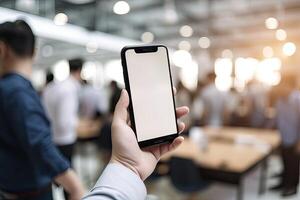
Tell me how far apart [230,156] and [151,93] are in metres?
2.35

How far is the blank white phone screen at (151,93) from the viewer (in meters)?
0.81

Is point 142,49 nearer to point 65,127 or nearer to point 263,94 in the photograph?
point 65,127

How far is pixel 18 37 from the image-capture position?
1283 millimetres

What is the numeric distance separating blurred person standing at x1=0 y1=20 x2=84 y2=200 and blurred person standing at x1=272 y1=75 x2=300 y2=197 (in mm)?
2293

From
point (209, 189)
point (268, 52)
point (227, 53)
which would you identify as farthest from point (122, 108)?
point (227, 53)

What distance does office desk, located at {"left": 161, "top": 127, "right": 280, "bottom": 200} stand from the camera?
2680 mm

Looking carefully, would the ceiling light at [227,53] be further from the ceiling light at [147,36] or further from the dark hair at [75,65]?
the dark hair at [75,65]

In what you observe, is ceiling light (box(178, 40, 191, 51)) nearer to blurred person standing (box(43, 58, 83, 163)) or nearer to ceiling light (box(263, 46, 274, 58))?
ceiling light (box(263, 46, 274, 58))

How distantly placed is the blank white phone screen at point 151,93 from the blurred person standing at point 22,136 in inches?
21.9

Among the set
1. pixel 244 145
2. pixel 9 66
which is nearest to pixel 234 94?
pixel 244 145

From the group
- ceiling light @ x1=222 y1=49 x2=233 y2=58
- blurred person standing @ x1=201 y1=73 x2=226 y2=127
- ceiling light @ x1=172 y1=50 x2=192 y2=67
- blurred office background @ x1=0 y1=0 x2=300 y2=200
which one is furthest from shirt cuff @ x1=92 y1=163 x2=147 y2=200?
ceiling light @ x1=222 y1=49 x2=233 y2=58

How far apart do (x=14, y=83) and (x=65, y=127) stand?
162cm

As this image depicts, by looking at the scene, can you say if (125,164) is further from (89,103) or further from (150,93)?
(89,103)

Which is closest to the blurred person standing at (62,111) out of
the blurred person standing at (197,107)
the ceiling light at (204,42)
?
the blurred person standing at (197,107)
